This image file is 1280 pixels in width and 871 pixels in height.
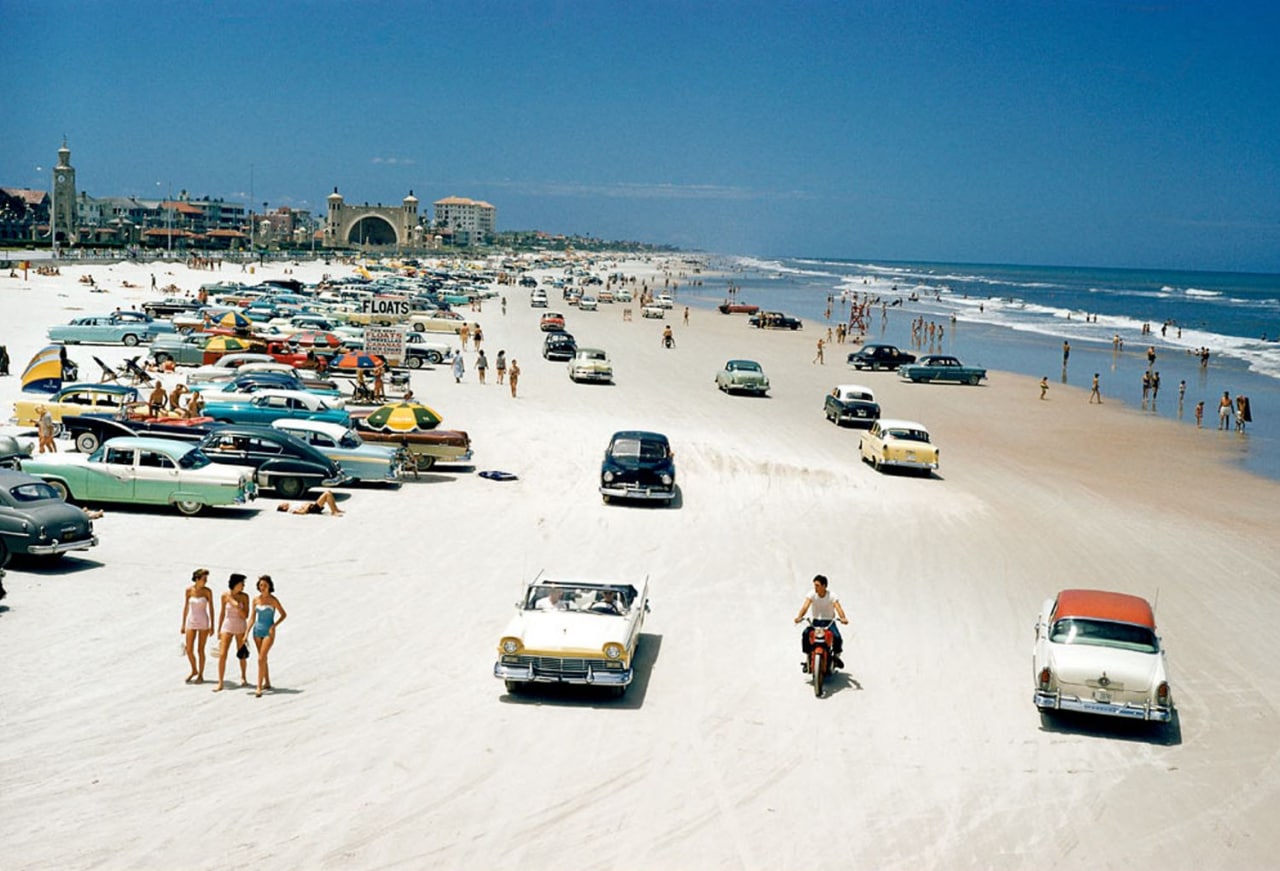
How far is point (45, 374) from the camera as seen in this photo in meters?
30.4

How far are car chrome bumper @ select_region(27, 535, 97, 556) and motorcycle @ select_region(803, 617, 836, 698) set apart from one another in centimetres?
1022

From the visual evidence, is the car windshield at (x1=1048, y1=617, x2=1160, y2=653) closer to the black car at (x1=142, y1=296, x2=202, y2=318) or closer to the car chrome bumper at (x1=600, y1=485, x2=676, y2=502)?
the car chrome bumper at (x1=600, y1=485, x2=676, y2=502)

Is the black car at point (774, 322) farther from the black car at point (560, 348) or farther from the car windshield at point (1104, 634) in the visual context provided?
the car windshield at point (1104, 634)

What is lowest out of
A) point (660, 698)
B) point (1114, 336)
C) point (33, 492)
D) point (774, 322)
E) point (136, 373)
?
point (660, 698)

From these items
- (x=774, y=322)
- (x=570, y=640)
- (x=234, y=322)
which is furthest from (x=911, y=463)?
(x=774, y=322)

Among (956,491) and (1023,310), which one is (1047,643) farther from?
(1023,310)

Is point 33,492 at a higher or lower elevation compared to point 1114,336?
higher

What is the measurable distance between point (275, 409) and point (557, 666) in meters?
17.8

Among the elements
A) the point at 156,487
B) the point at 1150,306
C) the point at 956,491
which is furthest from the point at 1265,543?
the point at 1150,306

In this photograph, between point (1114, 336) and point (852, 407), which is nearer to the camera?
point (852, 407)

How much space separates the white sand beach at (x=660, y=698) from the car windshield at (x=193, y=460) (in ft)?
3.33

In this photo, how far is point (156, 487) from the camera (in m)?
20.5

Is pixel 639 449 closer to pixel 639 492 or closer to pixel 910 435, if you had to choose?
pixel 639 492

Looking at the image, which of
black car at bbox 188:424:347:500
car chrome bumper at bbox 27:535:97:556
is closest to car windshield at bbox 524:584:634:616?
car chrome bumper at bbox 27:535:97:556
